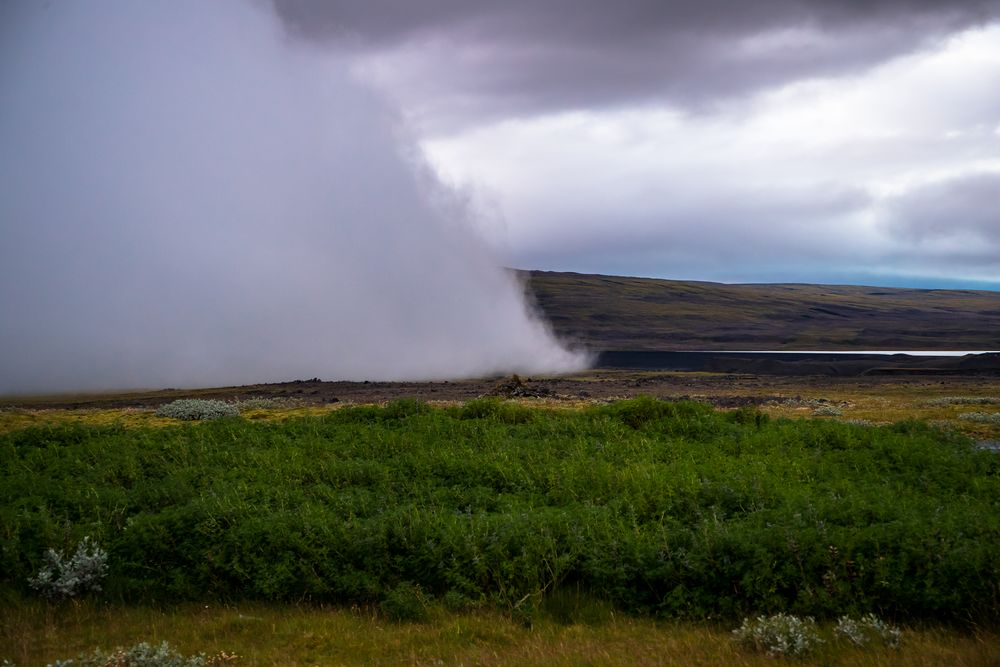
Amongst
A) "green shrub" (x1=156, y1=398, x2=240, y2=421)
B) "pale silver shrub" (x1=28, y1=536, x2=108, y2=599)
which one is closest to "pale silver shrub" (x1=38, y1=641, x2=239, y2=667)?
"pale silver shrub" (x1=28, y1=536, x2=108, y2=599)

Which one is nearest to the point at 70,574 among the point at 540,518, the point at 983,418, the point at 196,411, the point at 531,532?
the point at 531,532

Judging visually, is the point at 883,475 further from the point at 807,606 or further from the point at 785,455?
the point at 807,606

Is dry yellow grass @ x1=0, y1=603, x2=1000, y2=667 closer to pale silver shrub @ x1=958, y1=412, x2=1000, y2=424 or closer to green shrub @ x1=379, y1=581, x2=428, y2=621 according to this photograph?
green shrub @ x1=379, y1=581, x2=428, y2=621

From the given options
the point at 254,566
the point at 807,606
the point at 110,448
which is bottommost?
the point at 807,606

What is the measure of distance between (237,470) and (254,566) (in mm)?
5003

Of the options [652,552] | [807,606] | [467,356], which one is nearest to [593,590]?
[652,552]

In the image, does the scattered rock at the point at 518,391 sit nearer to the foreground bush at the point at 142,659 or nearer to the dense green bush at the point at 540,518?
the dense green bush at the point at 540,518

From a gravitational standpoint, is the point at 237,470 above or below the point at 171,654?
above

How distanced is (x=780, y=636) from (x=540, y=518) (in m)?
3.88

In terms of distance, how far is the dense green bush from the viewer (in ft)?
29.1

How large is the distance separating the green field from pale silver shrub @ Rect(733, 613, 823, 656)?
0.51 m

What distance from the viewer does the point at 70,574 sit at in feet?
32.4

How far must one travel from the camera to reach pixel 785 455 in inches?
613

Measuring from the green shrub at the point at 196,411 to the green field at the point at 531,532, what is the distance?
12.5 metres
